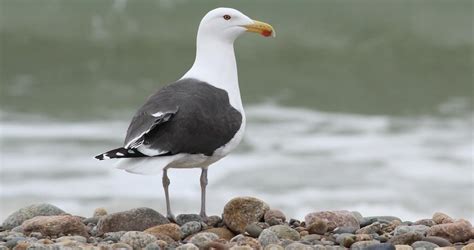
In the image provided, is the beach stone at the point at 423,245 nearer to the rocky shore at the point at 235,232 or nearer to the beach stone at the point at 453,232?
the rocky shore at the point at 235,232

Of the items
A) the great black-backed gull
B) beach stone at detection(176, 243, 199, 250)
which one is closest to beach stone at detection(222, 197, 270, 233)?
the great black-backed gull

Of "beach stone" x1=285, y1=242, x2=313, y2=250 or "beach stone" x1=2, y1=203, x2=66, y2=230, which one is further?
"beach stone" x1=2, y1=203, x2=66, y2=230

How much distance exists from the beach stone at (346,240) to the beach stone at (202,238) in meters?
0.59

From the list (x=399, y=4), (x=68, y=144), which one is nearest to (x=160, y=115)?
(x=68, y=144)

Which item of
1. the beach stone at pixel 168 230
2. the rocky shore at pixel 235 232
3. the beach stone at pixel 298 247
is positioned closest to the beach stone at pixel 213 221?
the rocky shore at pixel 235 232

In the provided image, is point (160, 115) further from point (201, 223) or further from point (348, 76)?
point (348, 76)

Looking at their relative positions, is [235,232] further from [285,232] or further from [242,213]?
[285,232]

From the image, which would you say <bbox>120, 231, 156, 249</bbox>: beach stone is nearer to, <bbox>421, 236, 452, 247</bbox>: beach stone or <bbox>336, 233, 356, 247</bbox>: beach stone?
<bbox>336, 233, 356, 247</bbox>: beach stone

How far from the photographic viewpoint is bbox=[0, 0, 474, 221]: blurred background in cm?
1137

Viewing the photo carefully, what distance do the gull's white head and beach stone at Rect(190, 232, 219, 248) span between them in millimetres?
1301

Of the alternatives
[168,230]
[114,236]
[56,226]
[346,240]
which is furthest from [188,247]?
[56,226]

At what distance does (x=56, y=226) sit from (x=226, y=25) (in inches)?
58.1

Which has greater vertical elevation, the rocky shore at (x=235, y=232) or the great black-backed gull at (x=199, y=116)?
the great black-backed gull at (x=199, y=116)

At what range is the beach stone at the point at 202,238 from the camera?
16.5 feet
